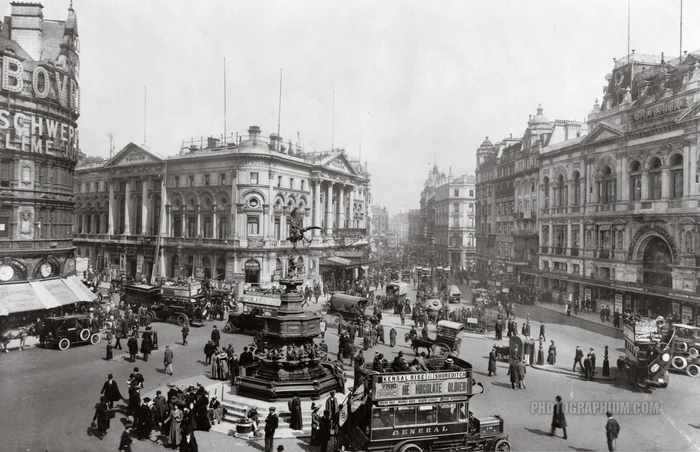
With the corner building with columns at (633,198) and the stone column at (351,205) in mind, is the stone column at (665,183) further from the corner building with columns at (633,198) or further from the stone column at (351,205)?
the stone column at (351,205)

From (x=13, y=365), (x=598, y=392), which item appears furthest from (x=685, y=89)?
(x=13, y=365)

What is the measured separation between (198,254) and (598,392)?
40.0 metres

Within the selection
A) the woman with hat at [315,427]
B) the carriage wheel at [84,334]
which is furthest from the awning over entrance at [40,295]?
the woman with hat at [315,427]

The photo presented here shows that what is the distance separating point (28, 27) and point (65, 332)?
1803 centimetres

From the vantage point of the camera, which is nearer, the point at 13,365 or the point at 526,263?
the point at 13,365

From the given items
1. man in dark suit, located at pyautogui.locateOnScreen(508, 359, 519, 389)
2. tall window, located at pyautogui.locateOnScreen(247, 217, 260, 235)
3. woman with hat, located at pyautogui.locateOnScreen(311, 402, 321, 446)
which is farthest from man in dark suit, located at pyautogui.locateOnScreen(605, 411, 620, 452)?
tall window, located at pyautogui.locateOnScreen(247, 217, 260, 235)

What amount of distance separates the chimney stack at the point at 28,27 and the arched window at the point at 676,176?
130ft

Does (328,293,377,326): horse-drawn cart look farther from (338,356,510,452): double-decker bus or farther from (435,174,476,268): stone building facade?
(435,174,476,268): stone building facade

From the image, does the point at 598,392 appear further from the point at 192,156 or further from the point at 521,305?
the point at 192,156

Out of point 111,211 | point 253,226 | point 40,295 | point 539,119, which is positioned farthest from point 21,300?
point 539,119

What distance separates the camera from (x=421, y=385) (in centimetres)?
1286

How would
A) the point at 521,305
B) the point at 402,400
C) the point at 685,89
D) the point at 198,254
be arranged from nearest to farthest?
the point at 402,400 < the point at 685,89 < the point at 521,305 < the point at 198,254

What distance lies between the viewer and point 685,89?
28953 millimetres

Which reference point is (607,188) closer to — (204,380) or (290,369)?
(290,369)
